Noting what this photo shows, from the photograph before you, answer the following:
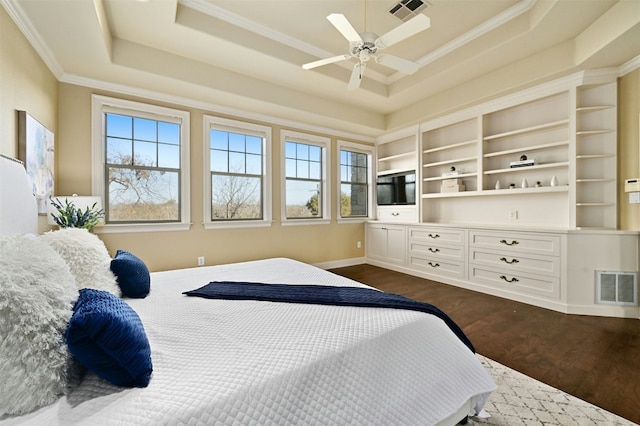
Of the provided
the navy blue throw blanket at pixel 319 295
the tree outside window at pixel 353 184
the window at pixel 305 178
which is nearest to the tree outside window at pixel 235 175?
the window at pixel 305 178

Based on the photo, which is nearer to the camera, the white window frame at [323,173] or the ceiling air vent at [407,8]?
the ceiling air vent at [407,8]

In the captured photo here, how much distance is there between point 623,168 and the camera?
3.05 metres

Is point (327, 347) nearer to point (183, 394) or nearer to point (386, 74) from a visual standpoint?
point (183, 394)

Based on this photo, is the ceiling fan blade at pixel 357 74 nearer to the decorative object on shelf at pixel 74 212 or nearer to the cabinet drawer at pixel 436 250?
the cabinet drawer at pixel 436 250

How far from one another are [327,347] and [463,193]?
3914 mm

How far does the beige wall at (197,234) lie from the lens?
3.15 m

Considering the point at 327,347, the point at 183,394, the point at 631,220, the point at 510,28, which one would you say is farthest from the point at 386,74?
the point at 183,394

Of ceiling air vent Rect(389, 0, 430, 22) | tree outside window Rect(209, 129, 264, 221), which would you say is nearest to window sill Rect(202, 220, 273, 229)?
tree outside window Rect(209, 129, 264, 221)

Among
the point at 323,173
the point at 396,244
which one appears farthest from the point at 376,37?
the point at 396,244

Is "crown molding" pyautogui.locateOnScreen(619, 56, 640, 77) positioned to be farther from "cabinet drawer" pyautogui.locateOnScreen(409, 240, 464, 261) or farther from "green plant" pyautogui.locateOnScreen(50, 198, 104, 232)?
"green plant" pyautogui.locateOnScreen(50, 198, 104, 232)

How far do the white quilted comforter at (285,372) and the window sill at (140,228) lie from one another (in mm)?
2243

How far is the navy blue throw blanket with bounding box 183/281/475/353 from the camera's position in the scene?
→ 4.93 ft

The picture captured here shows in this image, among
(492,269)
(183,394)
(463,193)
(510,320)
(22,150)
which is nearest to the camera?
(183,394)

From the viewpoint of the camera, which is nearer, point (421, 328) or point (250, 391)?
point (250, 391)
